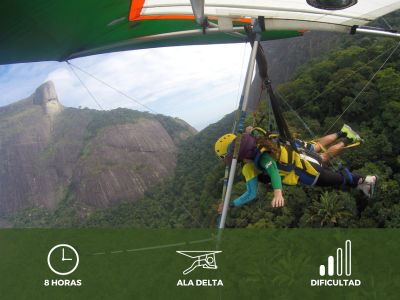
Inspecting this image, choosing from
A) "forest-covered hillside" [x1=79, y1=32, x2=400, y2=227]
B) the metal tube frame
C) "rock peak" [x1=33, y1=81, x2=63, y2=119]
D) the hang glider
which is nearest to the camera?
the metal tube frame

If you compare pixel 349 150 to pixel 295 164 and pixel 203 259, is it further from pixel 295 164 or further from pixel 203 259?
pixel 295 164

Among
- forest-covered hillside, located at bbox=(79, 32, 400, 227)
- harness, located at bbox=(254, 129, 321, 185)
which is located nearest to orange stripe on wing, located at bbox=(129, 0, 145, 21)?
harness, located at bbox=(254, 129, 321, 185)

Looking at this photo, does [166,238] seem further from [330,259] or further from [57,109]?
[57,109]

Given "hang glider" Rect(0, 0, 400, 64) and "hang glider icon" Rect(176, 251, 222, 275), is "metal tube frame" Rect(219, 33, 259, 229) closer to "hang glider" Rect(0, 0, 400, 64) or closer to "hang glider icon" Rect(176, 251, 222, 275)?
"hang glider" Rect(0, 0, 400, 64)

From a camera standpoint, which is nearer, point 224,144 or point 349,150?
point 224,144

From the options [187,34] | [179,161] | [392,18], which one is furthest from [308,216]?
[179,161]

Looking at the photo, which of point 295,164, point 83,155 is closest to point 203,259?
point 295,164
